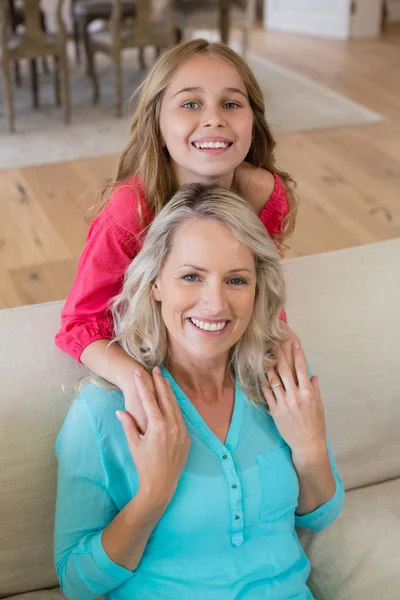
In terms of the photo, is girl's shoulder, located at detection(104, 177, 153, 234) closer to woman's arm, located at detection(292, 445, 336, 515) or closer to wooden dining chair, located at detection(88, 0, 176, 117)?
woman's arm, located at detection(292, 445, 336, 515)

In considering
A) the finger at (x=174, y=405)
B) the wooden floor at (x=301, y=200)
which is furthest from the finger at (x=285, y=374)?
the wooden floor at (x=301, y=200)

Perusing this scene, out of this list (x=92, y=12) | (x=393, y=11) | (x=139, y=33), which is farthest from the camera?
(x=393, y=11)

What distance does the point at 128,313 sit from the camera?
149 cm

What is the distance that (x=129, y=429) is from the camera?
4.49ft

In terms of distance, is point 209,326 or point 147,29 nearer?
point 209,326

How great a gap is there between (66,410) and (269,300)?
1.41 ft

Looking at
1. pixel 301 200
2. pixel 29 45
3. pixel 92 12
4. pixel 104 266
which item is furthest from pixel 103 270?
pixel 92 12

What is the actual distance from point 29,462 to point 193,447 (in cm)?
31

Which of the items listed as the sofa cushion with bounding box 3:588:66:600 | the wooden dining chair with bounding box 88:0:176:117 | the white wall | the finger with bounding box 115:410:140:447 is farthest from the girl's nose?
the white wall

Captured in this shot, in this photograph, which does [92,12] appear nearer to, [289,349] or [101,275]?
[101,275]

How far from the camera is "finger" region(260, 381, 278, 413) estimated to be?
4.95ft

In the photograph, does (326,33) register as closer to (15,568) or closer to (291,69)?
(291,69)

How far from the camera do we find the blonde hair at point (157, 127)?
1.67m

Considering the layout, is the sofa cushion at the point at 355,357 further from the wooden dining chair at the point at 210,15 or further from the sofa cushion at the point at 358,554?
the wooden dining chair at the point at 210,15
